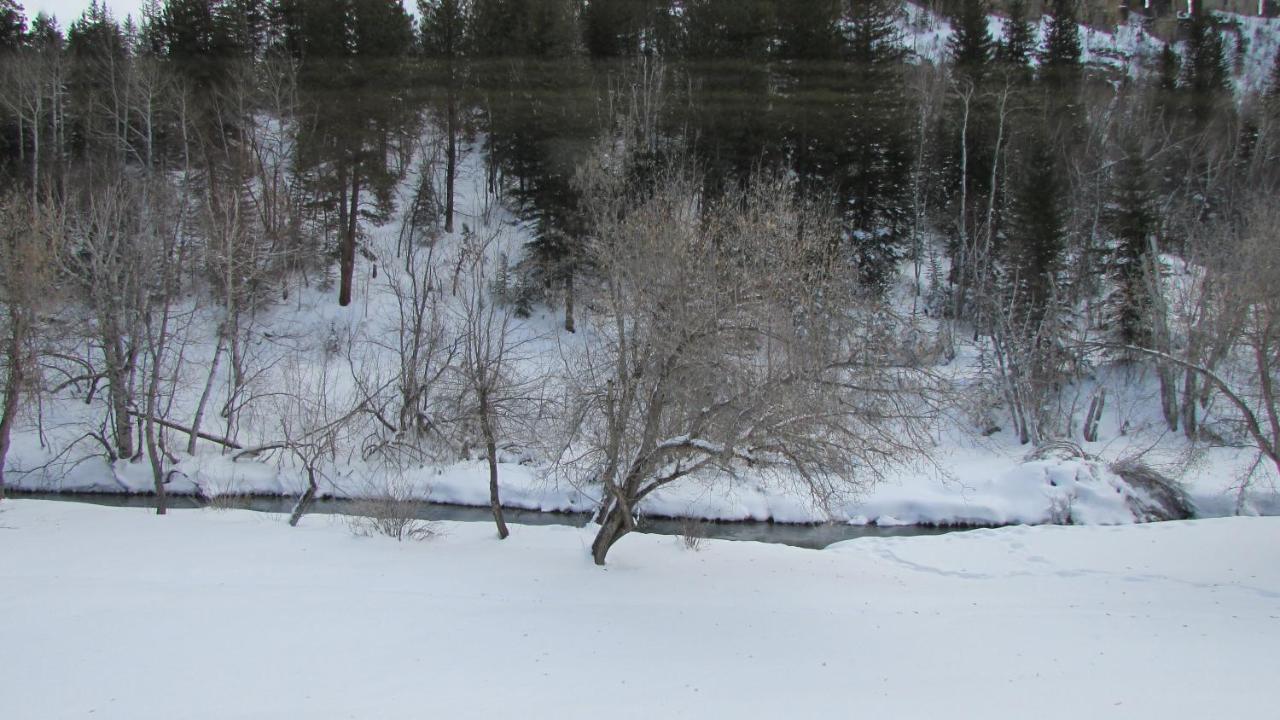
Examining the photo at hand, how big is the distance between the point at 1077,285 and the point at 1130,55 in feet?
94.8

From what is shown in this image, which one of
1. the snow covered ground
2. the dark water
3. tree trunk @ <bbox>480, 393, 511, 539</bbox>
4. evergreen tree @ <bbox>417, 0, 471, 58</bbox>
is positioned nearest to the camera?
the snow covered ground

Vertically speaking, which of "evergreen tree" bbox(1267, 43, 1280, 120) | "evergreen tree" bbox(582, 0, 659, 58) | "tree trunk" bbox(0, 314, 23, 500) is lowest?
"tree trunk" bbox(0, 314, 23, 500)

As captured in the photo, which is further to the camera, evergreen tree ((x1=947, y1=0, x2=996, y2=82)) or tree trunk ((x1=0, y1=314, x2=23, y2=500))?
evergreen tree ((x1=947, y1=0, x2=996, y2=82))

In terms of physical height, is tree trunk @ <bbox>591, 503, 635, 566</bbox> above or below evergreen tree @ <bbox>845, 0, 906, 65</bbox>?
below

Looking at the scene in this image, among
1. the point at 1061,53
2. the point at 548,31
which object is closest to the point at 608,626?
the point at 548,31

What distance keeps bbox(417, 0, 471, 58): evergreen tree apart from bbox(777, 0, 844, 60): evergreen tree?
14.0m

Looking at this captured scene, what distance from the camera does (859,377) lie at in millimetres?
8406

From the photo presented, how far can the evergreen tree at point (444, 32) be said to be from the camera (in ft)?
104

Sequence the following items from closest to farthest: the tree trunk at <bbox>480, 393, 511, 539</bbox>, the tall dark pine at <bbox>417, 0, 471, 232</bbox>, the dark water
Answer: the tree trunk at <bbox>480, 393, 511, 539</bbox>
the dark water
the tall dark pine at <bbox>417, 0, 471, 232</bbox>

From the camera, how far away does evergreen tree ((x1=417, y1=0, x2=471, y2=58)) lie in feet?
104

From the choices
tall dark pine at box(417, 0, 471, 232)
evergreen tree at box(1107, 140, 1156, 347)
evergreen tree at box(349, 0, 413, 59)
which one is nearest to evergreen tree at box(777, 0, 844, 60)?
evergreen tree at box(1107, 140, 1156, 347)

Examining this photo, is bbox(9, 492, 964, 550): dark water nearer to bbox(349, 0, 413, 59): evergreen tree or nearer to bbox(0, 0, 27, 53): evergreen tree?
bbox(349, 0, 413, 59): evergreen tree

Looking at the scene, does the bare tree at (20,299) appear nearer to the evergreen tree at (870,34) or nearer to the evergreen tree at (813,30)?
the evergreen tree at (813,30)

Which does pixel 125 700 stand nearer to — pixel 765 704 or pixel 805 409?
pixel 765 704
